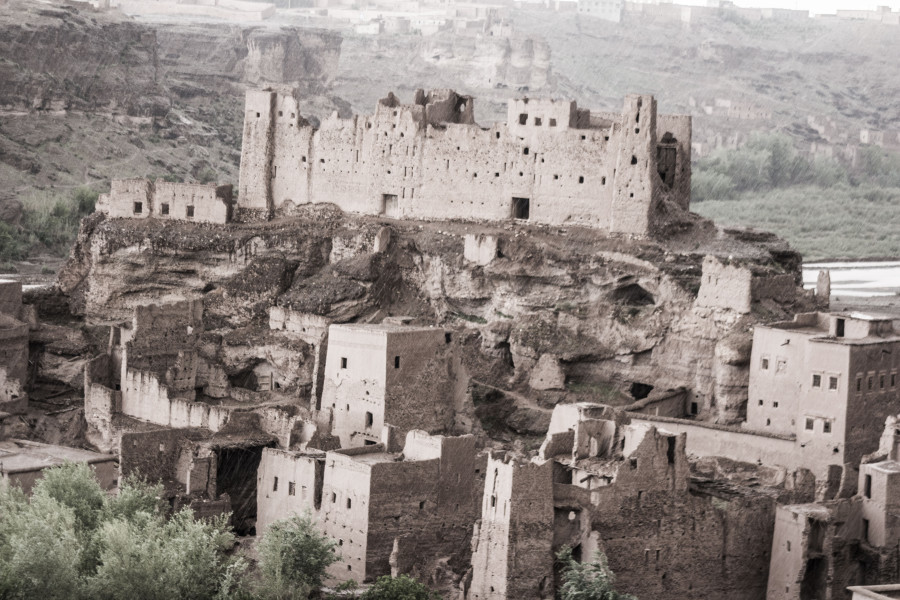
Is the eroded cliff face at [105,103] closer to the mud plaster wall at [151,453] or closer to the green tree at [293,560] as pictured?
the mud plaster wall at [151,453]

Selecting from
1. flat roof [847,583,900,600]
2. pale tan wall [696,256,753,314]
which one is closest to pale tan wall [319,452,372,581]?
flat roof [847,583,900,600]

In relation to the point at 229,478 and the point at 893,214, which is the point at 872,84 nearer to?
the point at 893,214

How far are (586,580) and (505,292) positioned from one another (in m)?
20.2

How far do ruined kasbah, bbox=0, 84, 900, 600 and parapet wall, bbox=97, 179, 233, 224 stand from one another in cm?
10

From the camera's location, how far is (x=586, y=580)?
4859 cm

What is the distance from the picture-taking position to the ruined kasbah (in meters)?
51.8

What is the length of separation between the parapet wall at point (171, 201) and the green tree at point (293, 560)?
25461 millimetres

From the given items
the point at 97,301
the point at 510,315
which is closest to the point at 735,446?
the point at 510,315

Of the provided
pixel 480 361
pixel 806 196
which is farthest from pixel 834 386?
pixel 806 196

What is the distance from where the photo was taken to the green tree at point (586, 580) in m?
48.4

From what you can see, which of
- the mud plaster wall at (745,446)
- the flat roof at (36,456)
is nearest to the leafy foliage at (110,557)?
the flat roof at (36,456)

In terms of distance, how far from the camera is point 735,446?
59.6 metres

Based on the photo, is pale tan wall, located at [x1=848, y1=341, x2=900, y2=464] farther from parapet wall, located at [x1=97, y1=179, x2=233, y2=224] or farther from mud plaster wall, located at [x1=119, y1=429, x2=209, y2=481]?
parapet wall, located at [x1=97, y1=179, x2=233, y2=224]

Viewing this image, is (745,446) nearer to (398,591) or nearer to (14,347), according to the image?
(398,591)
